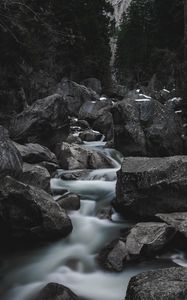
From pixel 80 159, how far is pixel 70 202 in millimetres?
3318

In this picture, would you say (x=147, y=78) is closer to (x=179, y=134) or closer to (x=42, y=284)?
(x=179, y=134)

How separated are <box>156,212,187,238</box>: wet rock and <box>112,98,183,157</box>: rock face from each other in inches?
232

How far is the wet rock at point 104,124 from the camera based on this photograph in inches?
692

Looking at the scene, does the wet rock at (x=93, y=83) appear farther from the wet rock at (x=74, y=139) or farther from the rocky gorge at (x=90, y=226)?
the rocky gorge at (x=90, y=226)

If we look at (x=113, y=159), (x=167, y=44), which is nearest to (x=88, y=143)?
(x=113, y=159)

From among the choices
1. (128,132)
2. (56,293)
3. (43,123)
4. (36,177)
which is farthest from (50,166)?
(56,293)

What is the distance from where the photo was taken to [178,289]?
4.21 metres

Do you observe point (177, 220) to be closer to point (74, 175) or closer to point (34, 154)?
point (74, 175)

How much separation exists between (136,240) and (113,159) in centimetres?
660

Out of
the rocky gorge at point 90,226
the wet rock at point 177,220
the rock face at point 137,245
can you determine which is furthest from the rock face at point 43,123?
the rock face at point 137,245

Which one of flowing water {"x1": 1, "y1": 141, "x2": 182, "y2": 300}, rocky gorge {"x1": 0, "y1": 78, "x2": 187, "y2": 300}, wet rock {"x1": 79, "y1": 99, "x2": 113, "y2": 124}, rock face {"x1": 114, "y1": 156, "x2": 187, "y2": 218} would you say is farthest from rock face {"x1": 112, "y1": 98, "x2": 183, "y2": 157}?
wet rock {"x1": 79, "y1": 99, "x2": 113, "y2": 124}

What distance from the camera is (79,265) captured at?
258 inches

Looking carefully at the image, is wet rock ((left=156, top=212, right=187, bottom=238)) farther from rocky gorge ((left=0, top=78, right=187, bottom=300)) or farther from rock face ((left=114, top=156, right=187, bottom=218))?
rock face ((left=114, top=156, right=187, bottom=218))

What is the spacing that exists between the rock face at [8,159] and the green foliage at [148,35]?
63.5 ft
